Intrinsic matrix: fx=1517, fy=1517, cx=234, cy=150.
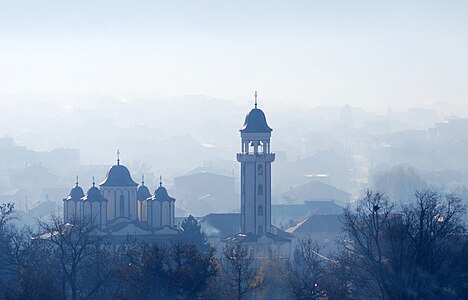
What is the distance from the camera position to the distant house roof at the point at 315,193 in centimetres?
9950

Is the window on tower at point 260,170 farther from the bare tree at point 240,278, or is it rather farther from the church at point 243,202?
the bare tree at point 240,278

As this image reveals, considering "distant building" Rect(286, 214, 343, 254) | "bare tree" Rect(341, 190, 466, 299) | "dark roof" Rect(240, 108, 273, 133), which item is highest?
"dark roof" Rect(240, 108, 273, 133)

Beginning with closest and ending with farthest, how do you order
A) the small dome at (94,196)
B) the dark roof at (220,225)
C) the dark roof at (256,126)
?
the small dome at (94,196) < the dark roof at (256,126) < the dark roof at (220,225)

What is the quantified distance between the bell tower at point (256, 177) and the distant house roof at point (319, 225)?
1603cm

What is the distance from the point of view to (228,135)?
622 ft

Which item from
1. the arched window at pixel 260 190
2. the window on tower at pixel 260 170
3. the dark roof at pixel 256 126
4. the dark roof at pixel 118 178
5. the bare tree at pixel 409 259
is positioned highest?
the dark roof at pixel 256 126

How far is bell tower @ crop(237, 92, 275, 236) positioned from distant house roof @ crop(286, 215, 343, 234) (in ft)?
52.6

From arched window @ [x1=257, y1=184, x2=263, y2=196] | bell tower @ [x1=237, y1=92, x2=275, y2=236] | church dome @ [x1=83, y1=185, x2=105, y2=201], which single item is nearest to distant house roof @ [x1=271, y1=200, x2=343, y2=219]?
bell tower @ [x1=237, y1=92, x2=275, y2=236]

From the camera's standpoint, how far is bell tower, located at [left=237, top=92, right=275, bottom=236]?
47031 millimetres

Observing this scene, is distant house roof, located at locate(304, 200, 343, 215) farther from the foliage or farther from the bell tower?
the bell tower

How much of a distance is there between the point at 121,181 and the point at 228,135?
143m

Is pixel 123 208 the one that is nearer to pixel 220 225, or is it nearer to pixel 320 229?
pixel 220 225

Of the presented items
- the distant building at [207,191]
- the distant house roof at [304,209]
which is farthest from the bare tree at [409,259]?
the distant building at [207,191]

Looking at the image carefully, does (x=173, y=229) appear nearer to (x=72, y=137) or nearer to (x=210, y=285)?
(x=210, y=285)
